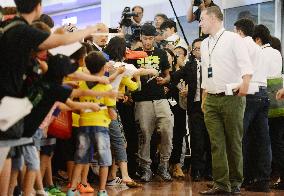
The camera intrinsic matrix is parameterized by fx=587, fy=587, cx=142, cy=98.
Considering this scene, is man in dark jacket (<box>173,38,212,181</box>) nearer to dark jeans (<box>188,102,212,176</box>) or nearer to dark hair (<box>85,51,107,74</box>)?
dark jeans (<box>188,102,212,176</box>)

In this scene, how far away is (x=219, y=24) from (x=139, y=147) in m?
1.77

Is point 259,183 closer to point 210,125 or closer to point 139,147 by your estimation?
point 210,125

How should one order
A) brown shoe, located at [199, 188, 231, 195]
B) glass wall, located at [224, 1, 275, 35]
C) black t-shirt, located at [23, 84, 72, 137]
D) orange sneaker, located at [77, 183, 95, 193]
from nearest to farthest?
black t-shirt, located at [23, 84, 72, 137] → orange sneaker, located at [77, 183, 95, 193] → brown shoe, located at [199, 188, 231, 195] → glass wall, located at [224, 1, 275, 35]

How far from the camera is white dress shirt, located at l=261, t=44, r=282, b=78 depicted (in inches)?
250

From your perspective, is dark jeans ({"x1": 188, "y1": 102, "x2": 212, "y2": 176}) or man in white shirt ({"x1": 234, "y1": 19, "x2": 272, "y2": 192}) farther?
dark jeans ({"x1": 188, "y1": 102, "x2": 212, "y2": 176})

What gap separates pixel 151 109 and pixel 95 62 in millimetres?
1846

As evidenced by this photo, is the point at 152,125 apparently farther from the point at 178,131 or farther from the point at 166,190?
the point at 166,190

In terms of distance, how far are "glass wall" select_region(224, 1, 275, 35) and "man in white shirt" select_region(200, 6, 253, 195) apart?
470 cm

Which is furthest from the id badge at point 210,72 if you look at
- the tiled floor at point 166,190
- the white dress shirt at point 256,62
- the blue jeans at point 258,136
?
the tiled floor at point 166,190

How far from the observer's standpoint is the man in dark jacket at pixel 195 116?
270 inches

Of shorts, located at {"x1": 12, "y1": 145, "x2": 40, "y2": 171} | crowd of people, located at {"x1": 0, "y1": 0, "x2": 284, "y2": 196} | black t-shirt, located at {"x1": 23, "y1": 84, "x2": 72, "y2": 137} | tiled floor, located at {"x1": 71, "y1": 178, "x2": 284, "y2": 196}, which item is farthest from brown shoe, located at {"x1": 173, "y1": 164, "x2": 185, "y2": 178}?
black t-shirt, located at {"x1": 23, "y1": 84, "x2": 72, "y2": 137}

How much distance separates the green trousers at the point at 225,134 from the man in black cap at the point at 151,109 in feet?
3.70

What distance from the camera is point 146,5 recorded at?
11984 millimetres

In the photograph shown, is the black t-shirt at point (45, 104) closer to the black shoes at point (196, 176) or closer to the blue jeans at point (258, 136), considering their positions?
the blue jeans at point (258, 136)
